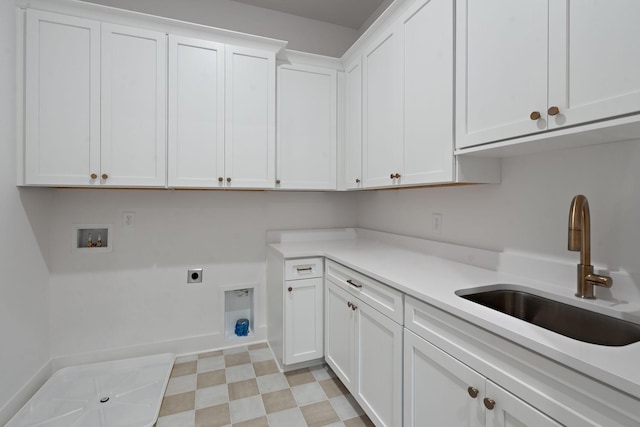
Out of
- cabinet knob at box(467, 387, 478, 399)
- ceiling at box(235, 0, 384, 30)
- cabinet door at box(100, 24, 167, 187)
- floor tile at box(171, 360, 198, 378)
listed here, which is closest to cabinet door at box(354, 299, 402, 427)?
cabinet knob at box(467, 387, 478, 399)

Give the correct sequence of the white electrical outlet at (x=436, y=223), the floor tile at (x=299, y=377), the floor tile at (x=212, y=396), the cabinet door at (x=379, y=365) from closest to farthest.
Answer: the cabinet door at (x=379, y=365)
the floor tile at (x=212, y=396)
the white electrical outlet at (x=436, y=223)
the floor tile at (x=299, y=377)

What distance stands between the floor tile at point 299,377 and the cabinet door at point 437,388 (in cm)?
95

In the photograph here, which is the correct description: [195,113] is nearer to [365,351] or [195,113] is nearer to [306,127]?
[306,127]

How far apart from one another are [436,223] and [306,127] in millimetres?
1231

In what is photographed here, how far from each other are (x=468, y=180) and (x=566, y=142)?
394mm

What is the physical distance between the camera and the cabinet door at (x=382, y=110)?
5.78 feet

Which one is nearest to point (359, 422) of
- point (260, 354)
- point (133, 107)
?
point (260, 354)

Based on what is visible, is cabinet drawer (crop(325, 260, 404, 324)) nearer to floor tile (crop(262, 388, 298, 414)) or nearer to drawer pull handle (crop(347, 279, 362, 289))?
drawer pull handle (crop(347, 279, 362, 289))

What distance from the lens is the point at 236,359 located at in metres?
2.34

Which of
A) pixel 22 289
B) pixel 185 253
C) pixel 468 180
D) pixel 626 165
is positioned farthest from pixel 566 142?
pixel 22 289

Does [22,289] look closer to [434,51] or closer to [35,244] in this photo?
[35,244]

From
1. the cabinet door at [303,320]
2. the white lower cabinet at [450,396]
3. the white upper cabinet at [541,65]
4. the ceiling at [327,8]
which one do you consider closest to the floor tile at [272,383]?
the cabinet door at [303,320]

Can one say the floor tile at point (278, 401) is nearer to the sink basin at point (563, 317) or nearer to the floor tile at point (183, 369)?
the floor tile at point (183, 369)

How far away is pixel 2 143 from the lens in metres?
1.61
